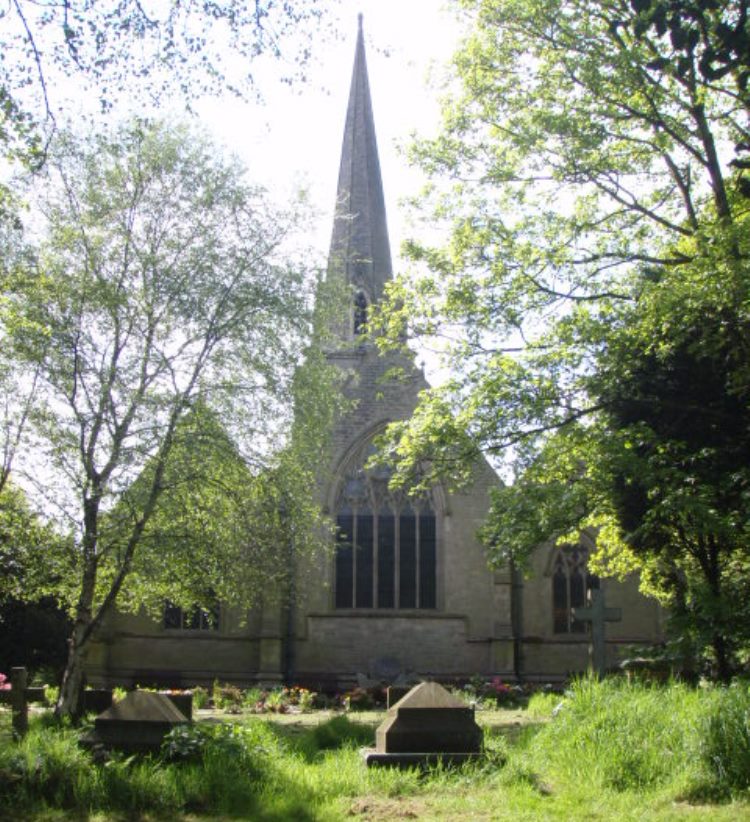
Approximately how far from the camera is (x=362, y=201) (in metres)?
33.5

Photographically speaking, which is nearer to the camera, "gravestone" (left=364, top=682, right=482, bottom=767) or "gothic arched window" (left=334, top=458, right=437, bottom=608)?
"gravestone" (left=364, top=682, right=482, bottom=767)

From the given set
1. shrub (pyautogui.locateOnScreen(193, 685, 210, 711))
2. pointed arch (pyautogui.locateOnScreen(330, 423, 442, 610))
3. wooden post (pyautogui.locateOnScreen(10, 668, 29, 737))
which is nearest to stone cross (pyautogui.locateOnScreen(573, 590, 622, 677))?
wooden post (pyautogui.locateOnScreen(10, 668, 29, 737))

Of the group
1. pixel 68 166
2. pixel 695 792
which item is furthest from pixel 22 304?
pixel 695 792

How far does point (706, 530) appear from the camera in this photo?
11.6 m

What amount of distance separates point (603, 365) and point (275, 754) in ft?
24.8

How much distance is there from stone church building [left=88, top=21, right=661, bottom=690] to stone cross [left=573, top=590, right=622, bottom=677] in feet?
31.8

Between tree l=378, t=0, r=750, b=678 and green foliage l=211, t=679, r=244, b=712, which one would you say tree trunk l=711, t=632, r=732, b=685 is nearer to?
tree l=378, t=0, r=750, b=678

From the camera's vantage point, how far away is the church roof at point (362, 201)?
103 ft

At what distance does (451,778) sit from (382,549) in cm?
1737

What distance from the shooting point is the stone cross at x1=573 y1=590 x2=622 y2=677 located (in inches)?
488

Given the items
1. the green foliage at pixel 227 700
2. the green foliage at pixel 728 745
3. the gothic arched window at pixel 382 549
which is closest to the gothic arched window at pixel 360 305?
the gothic arched window at pixel 382 549

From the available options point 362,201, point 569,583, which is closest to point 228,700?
point 569,583

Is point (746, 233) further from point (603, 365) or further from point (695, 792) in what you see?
point (695, 792)

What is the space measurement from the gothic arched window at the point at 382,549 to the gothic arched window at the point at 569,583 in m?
3.44
